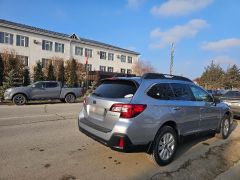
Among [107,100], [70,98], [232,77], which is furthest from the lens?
[232,77]

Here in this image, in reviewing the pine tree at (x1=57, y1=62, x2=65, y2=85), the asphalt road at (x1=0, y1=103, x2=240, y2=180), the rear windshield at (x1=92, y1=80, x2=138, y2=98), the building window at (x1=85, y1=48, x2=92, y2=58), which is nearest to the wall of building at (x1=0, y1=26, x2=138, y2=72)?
the building window at (x1=85, y1=48, x2=92, y2=58)

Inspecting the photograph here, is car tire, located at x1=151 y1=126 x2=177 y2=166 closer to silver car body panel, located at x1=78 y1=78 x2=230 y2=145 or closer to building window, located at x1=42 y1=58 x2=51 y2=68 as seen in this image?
silver car body panel, located at x1=78 y1=78 x2=230 y2=145

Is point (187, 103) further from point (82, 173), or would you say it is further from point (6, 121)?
point (6, 121)

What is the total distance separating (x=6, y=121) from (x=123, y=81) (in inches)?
230

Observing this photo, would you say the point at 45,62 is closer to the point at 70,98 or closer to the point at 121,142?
the point at 70,98

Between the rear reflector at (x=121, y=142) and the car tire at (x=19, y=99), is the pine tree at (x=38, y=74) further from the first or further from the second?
the rear reflector at (x=121, y=142)

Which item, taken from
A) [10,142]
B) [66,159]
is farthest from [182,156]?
[10,142]

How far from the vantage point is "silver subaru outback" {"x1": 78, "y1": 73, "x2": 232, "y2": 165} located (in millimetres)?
4371

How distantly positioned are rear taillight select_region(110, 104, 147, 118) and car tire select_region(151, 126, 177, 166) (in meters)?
0.75

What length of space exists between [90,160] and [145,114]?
1.58m

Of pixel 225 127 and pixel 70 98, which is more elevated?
pixel 70 98

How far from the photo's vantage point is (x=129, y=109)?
14.3 ft

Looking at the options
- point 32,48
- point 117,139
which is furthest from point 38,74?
point 117,139

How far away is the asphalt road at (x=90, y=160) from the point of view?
4.34m
